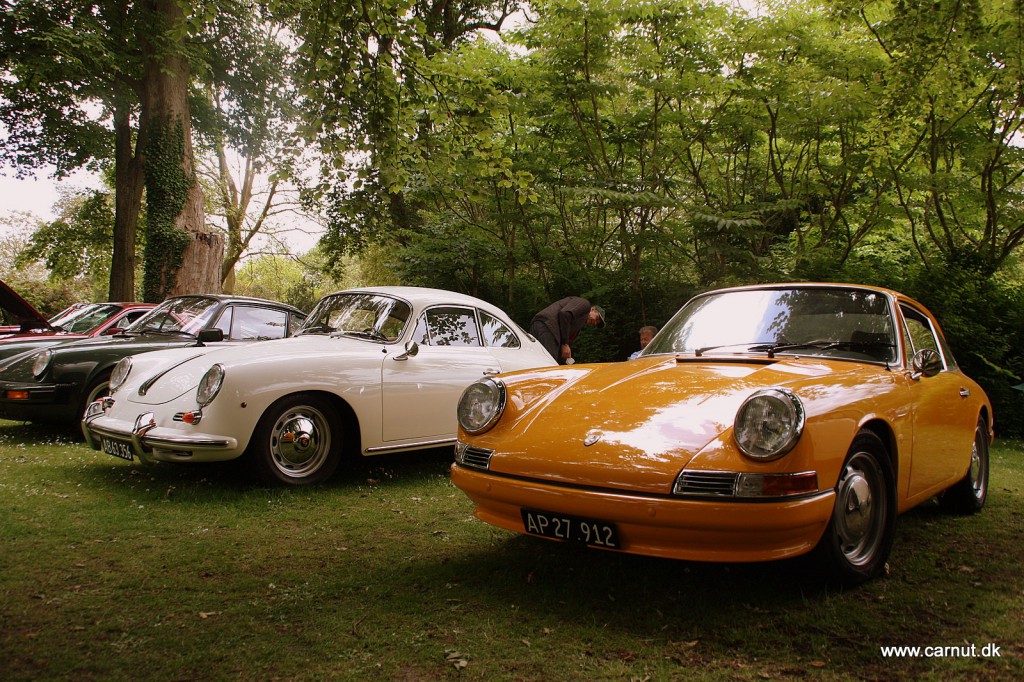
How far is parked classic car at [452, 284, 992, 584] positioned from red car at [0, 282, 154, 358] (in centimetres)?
672

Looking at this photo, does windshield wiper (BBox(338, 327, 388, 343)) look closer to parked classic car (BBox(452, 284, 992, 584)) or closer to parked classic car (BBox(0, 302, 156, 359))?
parked classic car (BBox(452, 284, 992, 584))

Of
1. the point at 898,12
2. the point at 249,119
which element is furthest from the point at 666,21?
the point at 249,119

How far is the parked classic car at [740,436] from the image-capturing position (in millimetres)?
2887

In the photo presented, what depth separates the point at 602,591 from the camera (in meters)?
3.39

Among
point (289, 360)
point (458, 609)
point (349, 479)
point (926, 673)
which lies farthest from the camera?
point (349, 479)

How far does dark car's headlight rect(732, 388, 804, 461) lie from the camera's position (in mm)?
2875

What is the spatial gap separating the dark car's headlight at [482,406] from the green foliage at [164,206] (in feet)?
44.3

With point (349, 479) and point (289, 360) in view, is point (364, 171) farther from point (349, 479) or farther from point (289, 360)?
point (349, 479)

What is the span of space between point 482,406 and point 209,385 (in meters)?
2.34

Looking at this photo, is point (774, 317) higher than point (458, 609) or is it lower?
higher

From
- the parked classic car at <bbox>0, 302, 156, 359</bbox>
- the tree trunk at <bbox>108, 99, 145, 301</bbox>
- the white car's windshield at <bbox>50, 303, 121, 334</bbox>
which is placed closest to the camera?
the parked classic car at <bbox>0, 302, 156, 359</bbox>

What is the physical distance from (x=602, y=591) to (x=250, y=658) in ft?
5.11
